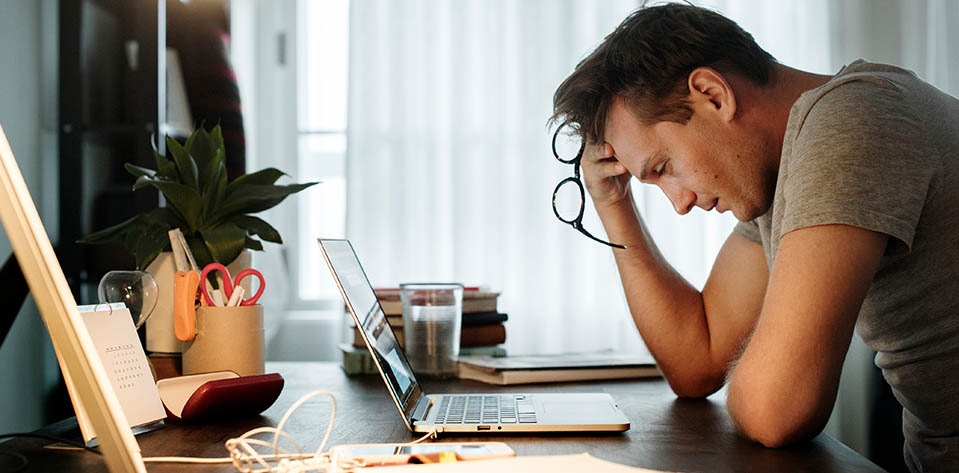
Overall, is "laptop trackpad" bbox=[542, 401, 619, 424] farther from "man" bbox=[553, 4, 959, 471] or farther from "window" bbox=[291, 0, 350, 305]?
"window" bbox=[291, 0, 350, 305]

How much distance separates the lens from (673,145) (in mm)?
1190

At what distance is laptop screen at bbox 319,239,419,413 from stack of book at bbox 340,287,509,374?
0.90 feet

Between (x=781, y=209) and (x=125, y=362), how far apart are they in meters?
0.87

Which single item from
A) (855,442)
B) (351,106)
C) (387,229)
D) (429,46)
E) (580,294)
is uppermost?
(429,46)

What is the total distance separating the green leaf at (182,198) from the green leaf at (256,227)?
61mm

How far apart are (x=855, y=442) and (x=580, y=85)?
7.77 feet

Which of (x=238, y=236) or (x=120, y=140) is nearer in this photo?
(x=238, y=236)

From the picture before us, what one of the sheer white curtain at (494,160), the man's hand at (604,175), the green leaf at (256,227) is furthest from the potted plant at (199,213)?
the sheer white curtain at (494,160)

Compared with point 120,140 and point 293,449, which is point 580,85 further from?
point 120,140

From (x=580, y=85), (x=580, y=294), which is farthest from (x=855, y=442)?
(x=580, y=85)

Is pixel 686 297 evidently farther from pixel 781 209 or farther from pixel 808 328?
pixel 808 328

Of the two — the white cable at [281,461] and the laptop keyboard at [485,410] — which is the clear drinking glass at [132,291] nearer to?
the white cable at [281,461]

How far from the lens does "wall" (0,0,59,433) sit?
7.63 feet

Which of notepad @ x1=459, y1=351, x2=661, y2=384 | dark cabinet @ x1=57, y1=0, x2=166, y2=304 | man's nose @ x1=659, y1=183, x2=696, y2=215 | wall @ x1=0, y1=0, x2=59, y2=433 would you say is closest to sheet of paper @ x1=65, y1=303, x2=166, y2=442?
notepad @ x1=459, y1=351, x2=661, y2=384
